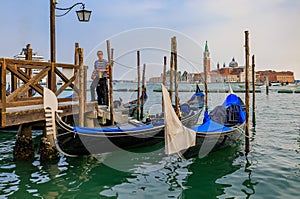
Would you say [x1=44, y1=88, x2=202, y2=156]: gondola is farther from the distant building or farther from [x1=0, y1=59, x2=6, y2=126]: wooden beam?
the distant building

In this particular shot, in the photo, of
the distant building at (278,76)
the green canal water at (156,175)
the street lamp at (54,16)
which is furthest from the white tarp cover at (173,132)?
the distant building at (278,76)

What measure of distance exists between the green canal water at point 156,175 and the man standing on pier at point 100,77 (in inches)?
97.5

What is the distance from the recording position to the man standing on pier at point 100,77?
25.2 ft

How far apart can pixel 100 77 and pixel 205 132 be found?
3.65m

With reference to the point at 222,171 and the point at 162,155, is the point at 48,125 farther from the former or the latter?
the point at 222,171

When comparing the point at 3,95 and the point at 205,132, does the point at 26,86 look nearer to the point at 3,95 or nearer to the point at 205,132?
the point at 3,95

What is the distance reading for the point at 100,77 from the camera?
Result: 26.1 ft

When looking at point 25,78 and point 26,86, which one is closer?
point 26,86

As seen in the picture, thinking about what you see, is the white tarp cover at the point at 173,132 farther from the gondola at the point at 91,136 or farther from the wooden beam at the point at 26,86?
the wooden beam at the point at 26,86

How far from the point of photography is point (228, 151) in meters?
6.44

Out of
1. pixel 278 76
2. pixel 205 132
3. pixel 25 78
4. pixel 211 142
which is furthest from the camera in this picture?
pixel 278 76

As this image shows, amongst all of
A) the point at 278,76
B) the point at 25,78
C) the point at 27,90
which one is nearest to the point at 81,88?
the point at 27,90

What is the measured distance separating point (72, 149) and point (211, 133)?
261 centimetres

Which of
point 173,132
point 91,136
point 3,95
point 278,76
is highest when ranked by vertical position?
point 278,76
